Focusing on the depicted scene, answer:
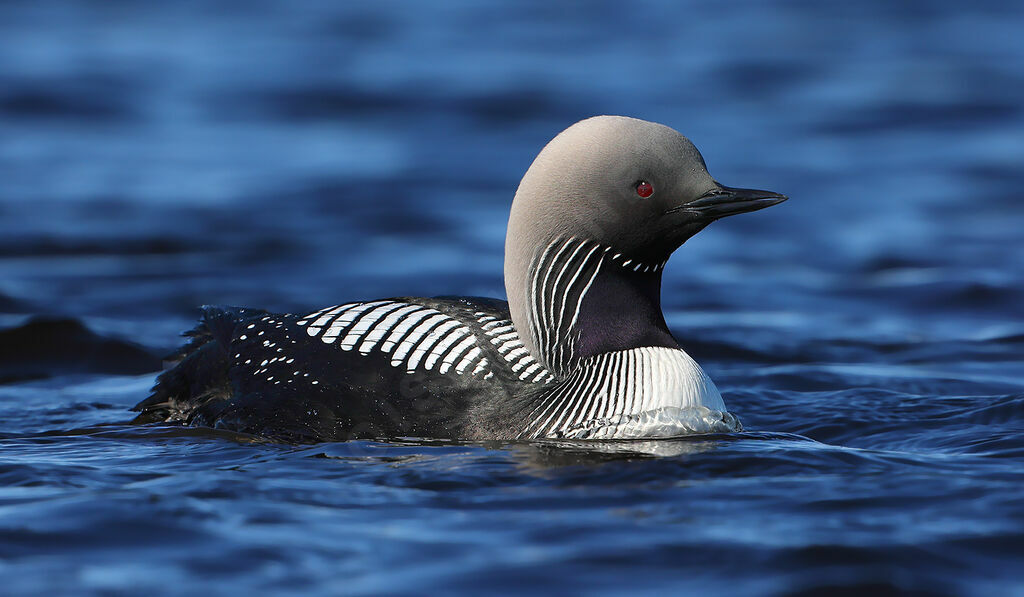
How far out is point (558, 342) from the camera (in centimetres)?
484

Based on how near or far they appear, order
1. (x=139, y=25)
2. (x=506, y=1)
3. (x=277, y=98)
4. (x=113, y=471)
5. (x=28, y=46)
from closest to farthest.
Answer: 1. (x=113, y=471)
2. (x=277, y=98)
3. (x=28, y=46)
4. (x=139, y=25)
5. (x=506, y=1)

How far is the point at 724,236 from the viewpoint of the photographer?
9.70m

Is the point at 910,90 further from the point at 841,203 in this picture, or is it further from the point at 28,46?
the point at 28,46

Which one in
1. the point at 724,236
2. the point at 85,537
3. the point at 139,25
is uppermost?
the point at 139,25

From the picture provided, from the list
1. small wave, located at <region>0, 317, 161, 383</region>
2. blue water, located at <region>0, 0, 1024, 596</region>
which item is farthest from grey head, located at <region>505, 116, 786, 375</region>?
small wave, located at <region>0, 317, 161, 383</region>

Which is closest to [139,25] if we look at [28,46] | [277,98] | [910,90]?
[28,46]

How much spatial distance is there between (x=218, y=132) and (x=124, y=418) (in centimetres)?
673

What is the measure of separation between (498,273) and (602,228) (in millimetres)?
3753

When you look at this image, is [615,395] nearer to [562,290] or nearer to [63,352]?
[562,290]

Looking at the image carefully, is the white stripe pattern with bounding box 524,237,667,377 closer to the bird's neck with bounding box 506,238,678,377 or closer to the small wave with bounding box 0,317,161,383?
the bird's neck with bounding box 506,238,678,377

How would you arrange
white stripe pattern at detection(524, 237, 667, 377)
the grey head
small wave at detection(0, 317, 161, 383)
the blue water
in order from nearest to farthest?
the blue water
the grey head
white stripe pattern at detection(524, 237, 667, 377)
small wave at detection(0, 317, 161, 383)

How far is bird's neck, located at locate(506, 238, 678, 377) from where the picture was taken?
4746mm

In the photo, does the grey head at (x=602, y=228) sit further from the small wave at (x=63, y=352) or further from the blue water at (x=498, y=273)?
the small wave at (x=63, y=352)

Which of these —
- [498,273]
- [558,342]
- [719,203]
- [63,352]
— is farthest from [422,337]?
[498,273]
